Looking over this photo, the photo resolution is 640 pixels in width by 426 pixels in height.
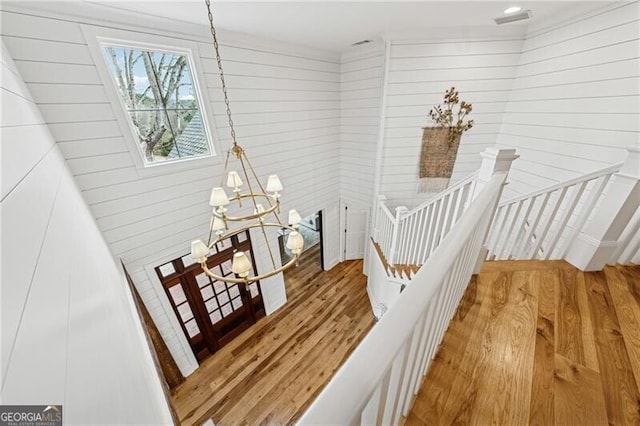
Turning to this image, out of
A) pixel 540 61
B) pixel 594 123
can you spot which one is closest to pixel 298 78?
pixel 540 61

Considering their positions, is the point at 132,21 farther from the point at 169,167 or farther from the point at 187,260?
the point at 187,260

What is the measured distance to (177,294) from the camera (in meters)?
3.01

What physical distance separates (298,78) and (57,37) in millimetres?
2488

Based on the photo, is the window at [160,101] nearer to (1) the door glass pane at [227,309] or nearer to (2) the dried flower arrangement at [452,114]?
(1) the door glass pane at [227,309]

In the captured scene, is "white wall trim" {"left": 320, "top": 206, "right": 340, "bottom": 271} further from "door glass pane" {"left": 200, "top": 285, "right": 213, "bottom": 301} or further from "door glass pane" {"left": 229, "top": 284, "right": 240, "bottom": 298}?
"door glass pane" {"left": 200, "top": 285, "right": 213, "bottom": 301}

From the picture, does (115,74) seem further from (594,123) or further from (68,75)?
(594,123)

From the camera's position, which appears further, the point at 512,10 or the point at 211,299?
the point at 211,299

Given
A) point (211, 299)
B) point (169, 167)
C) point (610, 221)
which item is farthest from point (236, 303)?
point (610, 221)

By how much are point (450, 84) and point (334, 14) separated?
190cm

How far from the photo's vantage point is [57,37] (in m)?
1.73

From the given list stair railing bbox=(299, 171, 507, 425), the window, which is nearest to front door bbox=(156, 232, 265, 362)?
the window

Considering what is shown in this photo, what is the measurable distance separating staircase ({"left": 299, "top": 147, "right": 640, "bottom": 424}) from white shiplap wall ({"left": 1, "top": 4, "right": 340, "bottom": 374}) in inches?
70.8

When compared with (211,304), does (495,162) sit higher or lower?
higher

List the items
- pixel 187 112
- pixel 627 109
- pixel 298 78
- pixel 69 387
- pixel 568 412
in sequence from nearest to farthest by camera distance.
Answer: pixel 69 387 → pixel 568 412 → pixel 627 109 → pixel 187 112 → pixel 298 78
